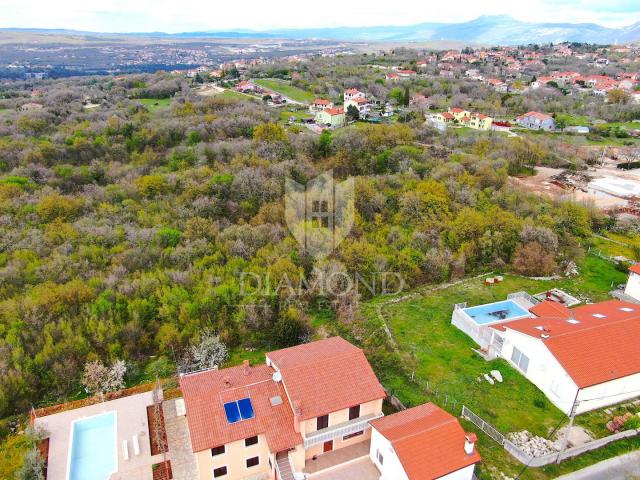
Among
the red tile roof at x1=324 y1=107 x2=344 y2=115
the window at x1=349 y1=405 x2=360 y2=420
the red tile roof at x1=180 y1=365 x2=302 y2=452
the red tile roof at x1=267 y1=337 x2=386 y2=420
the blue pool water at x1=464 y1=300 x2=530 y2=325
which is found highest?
the red tile roof at x1=324 y1=107 x2=344 y2=115

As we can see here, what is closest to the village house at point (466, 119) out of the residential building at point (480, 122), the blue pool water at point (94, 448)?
the residential building at point (480, 122)

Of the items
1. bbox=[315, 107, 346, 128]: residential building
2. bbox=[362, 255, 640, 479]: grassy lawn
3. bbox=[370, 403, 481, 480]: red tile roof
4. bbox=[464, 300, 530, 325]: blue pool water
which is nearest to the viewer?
bbox=[370, 403, 481, 480]: red tile roof

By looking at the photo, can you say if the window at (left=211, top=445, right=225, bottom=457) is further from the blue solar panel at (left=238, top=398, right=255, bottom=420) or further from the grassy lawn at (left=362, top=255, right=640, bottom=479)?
the grassy lawn at (left=362, top=255, right=640, bottom=479)

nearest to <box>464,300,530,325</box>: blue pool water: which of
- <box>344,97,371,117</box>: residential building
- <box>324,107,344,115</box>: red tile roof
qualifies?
<box>324,107,344,115</box>: red tile roof

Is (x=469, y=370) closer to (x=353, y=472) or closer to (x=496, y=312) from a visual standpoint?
(x=496, y=312)

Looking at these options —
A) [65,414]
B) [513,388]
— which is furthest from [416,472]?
[65,414]

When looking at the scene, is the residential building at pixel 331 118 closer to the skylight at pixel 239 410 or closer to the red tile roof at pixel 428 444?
the skylight at pixel 239 410
